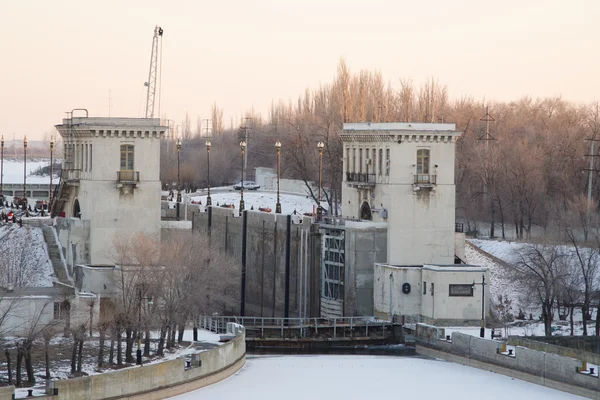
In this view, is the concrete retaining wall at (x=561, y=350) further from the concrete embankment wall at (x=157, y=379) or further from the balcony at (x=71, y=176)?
the balcony at (x=71, y=176)

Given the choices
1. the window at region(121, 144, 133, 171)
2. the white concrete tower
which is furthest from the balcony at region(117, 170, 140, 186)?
the white concrete tower

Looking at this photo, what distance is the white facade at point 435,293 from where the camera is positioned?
57.3 m

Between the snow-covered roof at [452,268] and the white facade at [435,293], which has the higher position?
the snow-covered roof at [452,268]

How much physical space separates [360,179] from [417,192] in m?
4.07

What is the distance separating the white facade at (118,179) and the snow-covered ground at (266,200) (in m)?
32.2

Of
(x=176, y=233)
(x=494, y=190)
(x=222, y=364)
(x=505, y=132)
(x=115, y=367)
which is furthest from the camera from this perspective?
(x=505, y=132)

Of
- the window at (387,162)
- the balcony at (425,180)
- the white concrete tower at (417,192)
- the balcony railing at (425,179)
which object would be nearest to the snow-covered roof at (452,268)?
the white concrete tower at (417,192)

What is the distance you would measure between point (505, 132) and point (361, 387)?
6071 cm

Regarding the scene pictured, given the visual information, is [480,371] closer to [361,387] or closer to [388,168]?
[361,387]

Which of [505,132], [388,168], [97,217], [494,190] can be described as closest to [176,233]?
[97,217]

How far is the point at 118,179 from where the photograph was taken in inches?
2334

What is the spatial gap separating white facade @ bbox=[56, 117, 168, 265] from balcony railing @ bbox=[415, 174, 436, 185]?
12480mm

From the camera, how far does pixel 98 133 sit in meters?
59.3

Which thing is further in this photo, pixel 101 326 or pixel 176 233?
pixel 176 233
